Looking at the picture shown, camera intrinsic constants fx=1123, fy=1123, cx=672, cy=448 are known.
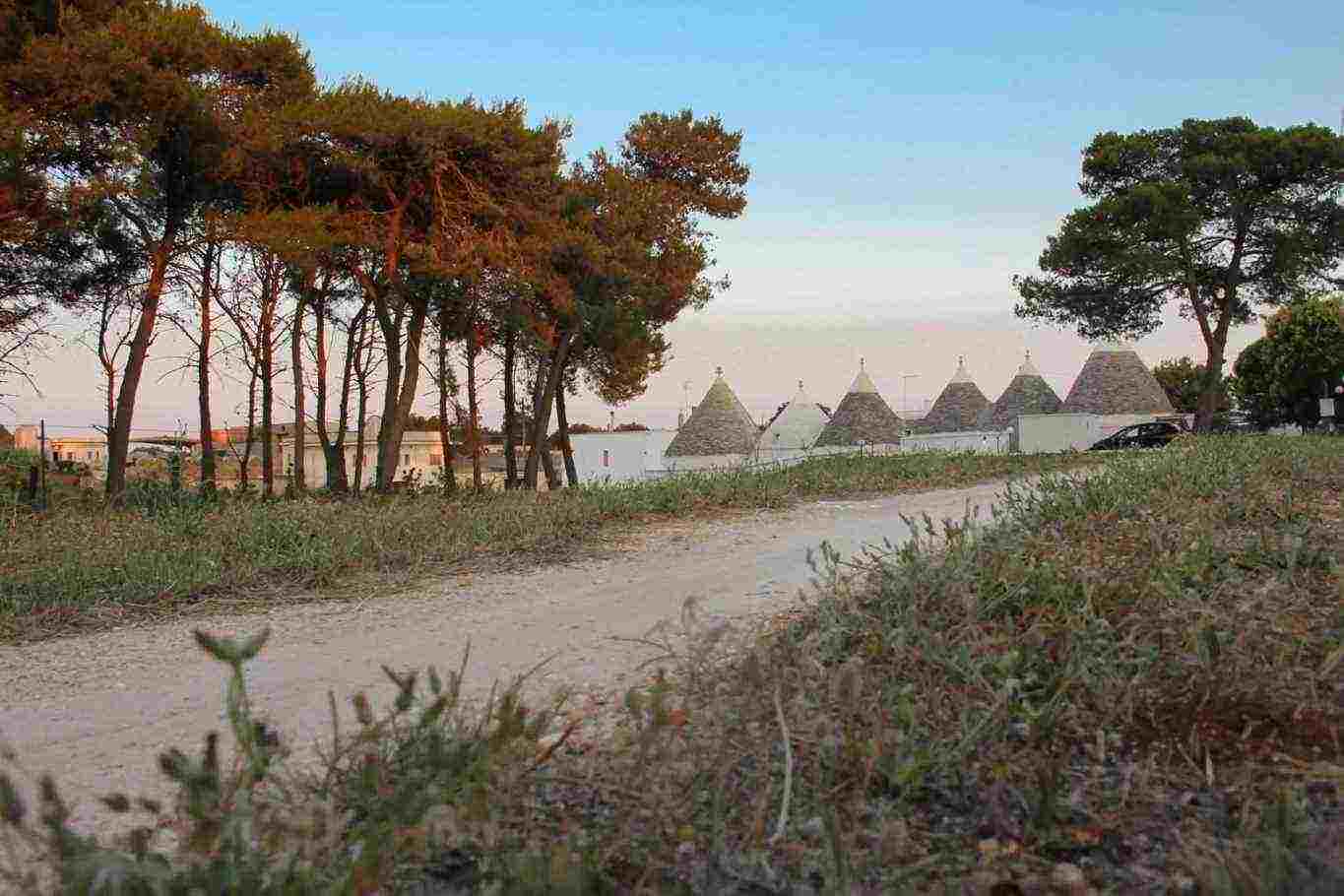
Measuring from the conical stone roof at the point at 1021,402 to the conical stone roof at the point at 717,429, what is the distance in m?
11.7

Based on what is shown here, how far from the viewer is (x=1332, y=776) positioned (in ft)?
8.77

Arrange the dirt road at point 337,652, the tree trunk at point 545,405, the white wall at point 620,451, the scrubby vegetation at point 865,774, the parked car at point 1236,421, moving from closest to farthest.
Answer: the scrubby vegetation at point 865,774 → the dirt road at point 337,652 → the tree trunk at point 545,405 → the parked car at point 1236,421 → the white wall at point 620,451

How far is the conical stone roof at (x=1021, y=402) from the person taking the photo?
1972 inches

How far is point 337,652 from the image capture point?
5281 millimetres

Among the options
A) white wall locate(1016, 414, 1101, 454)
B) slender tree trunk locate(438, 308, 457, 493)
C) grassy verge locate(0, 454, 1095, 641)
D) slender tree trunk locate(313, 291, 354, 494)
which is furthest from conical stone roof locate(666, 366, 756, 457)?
grassy verge locate(0, 454, 1095, 641)

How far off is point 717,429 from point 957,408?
46.1 feet

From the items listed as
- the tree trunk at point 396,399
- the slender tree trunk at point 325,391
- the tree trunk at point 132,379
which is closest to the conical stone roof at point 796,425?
the slender tree trunk at point 325,391

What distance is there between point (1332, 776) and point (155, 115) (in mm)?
15374

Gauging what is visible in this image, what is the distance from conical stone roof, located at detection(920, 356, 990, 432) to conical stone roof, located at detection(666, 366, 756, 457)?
1096cm

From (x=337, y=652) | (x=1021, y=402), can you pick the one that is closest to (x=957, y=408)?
(x=1021, y=402)

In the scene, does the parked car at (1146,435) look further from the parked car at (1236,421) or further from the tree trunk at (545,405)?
the tree trunk at (545,405)

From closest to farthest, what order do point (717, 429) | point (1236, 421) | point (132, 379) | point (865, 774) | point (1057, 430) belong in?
1. point (865, 774)
2. point (132, 379)
3. point (717, 429)
4. point (1057, 430)
5. point (1236, 421)

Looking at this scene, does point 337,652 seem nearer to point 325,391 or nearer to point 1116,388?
point 325,391

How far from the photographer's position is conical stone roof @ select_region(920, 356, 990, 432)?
52.4 meters
